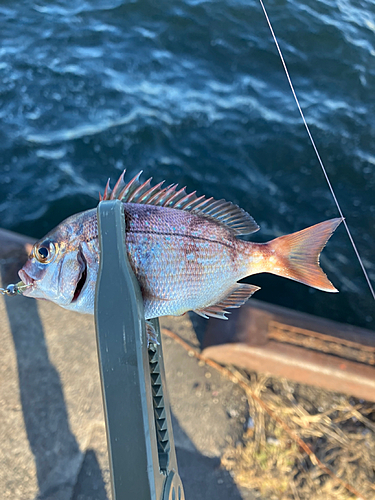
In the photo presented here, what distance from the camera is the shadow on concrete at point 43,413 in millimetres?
2557

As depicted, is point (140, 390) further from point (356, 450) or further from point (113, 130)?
point (113, 130)

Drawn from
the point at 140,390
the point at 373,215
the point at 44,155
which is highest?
the point at 140,390

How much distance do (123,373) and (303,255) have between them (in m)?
1.15

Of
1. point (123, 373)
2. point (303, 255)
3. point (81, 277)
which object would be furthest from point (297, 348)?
point (123, 373)

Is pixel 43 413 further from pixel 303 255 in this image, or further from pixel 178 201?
pixel 303 255

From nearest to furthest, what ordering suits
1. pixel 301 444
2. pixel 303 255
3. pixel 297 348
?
pixel 303 255, pixel 301 444, pixel 297 348

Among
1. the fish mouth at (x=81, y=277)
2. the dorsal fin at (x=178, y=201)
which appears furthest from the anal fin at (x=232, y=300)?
the fish mouth at (x=81, y=277)

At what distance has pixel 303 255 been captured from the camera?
190 centimetres

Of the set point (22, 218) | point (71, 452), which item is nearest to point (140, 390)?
point (71, 452)

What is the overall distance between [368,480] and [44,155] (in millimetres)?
5044

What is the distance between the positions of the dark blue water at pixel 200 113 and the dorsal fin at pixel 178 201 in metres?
2.90

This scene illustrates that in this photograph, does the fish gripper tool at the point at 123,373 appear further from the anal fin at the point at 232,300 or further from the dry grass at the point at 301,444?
the dry grass at the point at 301,444

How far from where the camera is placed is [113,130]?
210 inches

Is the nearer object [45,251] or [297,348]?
[45,251]
